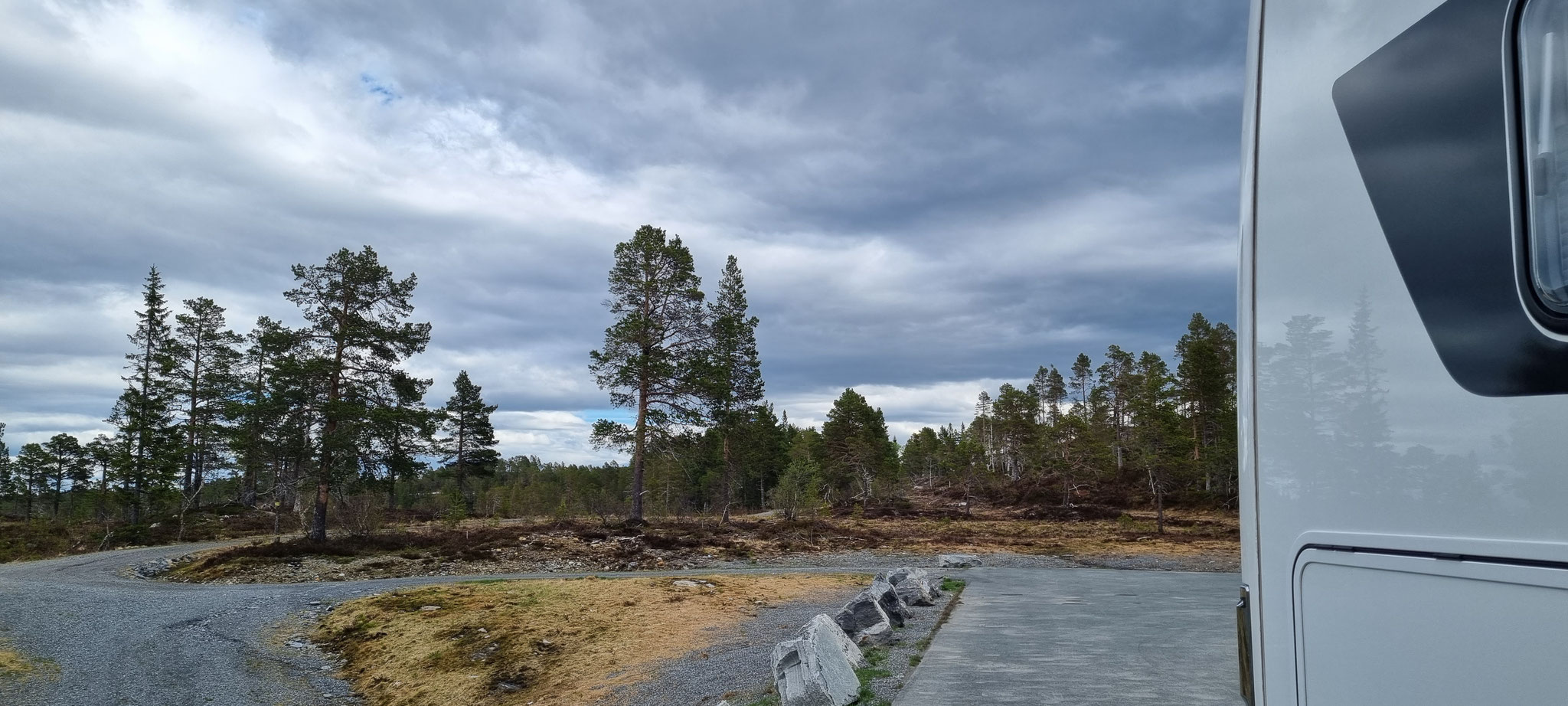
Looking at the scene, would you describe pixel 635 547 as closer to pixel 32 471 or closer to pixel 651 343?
pixel 651 343

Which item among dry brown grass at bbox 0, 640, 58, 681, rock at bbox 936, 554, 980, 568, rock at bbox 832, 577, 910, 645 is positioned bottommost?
dry brown grass at bbox 0, 640, 58, 681

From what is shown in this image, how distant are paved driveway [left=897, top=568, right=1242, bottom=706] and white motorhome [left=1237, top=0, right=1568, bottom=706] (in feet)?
16.3

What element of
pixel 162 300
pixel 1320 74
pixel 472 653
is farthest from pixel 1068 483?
pixel 162 300

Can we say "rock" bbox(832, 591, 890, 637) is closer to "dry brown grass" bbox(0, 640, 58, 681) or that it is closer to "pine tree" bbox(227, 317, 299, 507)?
"dry brown grass" bbox(0, 640, 58, 681)

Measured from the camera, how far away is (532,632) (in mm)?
13125

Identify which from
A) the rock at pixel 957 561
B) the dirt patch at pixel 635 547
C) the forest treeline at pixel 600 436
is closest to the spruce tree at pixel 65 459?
the forest treeline at pixel 600 436

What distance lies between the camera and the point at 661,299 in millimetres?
32656

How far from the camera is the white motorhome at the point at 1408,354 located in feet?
4.60

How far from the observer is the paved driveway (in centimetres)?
670

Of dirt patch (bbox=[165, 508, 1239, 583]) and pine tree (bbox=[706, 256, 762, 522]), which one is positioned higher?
pine tree (bbox=[706, 256, 762, 522])

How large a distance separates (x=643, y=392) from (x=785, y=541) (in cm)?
800

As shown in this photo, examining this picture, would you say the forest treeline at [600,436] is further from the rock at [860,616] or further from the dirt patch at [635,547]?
the rock at [860,616]

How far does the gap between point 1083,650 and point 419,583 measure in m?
16.6

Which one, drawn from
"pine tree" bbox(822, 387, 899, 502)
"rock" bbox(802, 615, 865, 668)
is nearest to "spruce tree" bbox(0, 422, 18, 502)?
"pine tree" bbox(822, 387, 899, 502)
